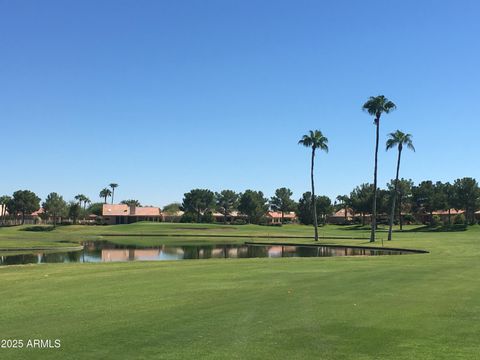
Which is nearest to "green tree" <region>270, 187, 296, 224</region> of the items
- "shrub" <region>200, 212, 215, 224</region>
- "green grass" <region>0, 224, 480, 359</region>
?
"shrub" <region>200, 212, 215, 224</region>

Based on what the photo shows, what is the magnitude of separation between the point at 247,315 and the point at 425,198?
5271 inches

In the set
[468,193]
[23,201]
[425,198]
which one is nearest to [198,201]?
[23,201]

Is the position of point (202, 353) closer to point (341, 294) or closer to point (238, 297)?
→ point (238, 297)

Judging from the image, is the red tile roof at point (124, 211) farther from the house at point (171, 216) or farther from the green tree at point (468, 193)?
the green tree at point (468, 193)

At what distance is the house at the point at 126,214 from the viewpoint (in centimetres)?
16138

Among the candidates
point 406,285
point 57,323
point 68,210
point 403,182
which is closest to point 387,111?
point 406,285

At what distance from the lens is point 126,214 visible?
164 meters

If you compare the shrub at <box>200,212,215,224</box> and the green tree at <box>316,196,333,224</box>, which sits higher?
the green tree at <box>316,196,333,224</box>

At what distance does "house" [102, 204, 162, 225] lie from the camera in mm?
161375

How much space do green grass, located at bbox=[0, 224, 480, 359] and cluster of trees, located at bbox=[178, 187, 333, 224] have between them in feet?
443

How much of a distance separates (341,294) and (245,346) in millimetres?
6844

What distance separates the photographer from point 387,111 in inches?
2409

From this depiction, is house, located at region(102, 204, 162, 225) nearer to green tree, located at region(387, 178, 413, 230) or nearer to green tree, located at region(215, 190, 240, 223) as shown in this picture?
green tree, located at region(215, 190, 240, 223)

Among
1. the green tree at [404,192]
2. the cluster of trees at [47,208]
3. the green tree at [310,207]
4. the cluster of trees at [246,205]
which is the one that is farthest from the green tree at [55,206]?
the green tree at [404,192]
